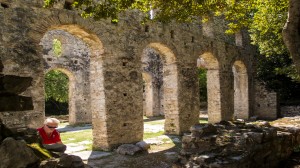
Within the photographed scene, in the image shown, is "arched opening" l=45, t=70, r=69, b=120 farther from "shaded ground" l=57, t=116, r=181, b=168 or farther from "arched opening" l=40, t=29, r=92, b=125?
"shaded ground" l=57, t=116, r=181, b=168

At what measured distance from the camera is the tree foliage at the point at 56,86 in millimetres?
20859

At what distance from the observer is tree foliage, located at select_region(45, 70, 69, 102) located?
2086 cm

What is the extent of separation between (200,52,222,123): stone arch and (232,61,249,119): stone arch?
3.99 metres

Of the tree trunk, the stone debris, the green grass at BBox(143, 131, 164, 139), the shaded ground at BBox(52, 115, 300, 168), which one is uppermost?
the tree trunk

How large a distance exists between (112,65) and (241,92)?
40.2ft

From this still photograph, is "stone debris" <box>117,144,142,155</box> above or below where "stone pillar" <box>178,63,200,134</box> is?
below

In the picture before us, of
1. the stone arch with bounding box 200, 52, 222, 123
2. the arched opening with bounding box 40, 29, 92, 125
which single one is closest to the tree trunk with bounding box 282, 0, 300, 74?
the stone arch with bounding box 200, 52, 222, 123

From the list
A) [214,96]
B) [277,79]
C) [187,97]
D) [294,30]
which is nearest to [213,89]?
[214,96]

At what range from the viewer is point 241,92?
18719 millimetres

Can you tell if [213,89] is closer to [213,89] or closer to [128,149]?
[213,89]

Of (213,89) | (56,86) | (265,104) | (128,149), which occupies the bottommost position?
(128,149)

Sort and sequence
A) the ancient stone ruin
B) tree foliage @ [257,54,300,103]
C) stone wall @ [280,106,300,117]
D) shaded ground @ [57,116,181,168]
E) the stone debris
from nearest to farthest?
the ancient stone ruin → shaded ground @ [57,116,181,168] → the stone debris → tree foliage @ [257,54,300,103] → stone wall @ [280,106,300,117]

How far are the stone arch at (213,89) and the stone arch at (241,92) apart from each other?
13.1ft

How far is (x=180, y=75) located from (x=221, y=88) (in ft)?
12.8
